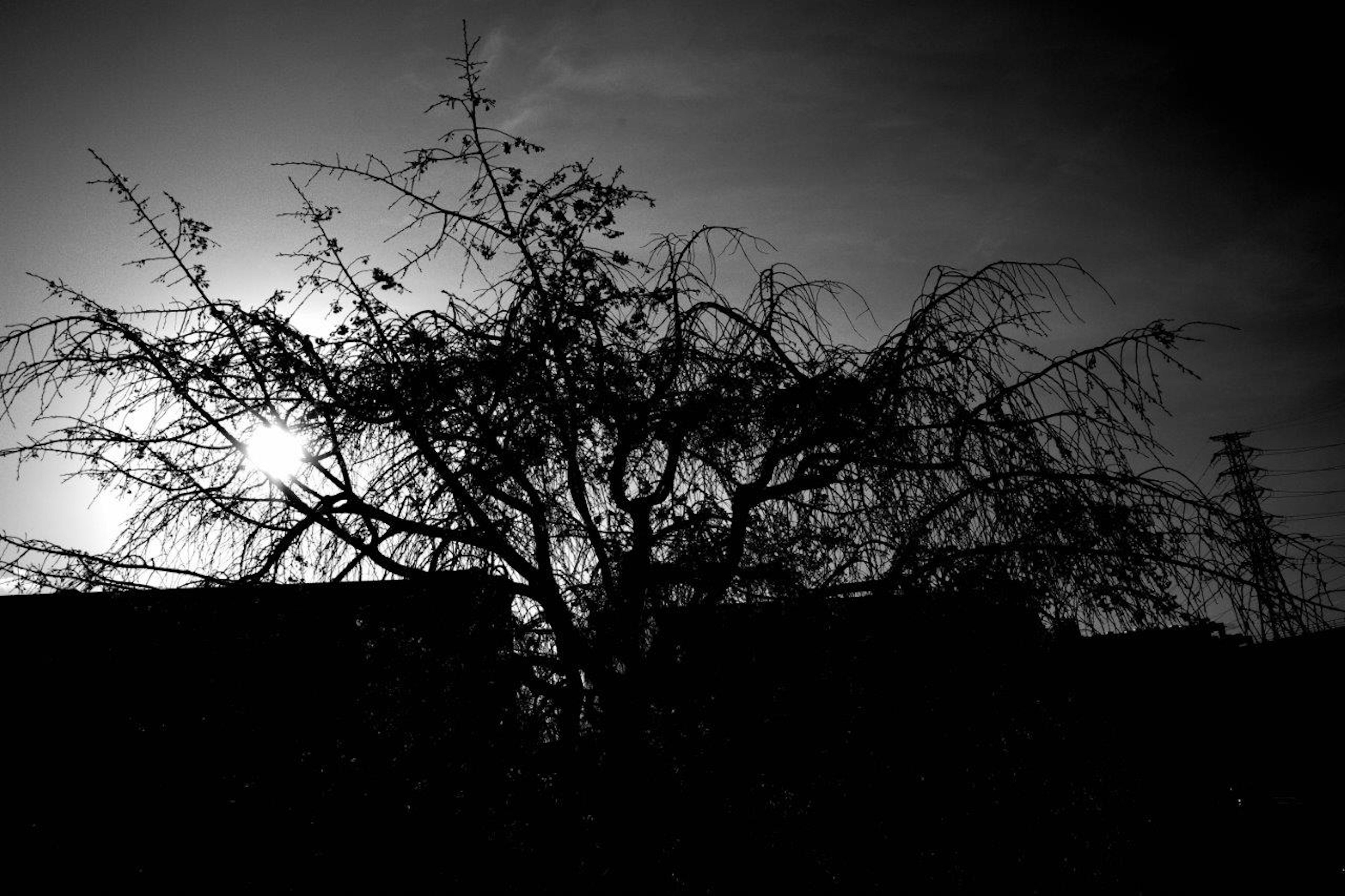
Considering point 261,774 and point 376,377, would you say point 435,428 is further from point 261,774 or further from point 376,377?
point 261,774

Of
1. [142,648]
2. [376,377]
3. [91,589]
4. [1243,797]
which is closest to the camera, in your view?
[142,648]

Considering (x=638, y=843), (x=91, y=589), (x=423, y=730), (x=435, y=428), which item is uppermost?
(x=435, y=428)

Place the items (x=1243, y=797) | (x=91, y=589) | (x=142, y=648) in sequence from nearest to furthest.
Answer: (x=142, y=648)
(x=91, y=589)
(x=1243, y=797)

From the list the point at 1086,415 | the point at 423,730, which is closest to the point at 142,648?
the point at 423,730

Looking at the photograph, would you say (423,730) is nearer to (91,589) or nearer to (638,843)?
(638,843)

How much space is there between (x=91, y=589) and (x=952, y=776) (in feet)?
12.8

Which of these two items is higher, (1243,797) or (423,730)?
(423,730)

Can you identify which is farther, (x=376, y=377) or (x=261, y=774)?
(x=376, y=377)

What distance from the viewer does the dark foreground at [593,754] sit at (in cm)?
260

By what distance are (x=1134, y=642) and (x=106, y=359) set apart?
4755 mm

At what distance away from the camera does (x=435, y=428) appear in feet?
10.2

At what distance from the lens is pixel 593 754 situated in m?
2.95

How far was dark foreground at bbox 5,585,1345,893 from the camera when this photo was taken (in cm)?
260

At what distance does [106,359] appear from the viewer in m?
3.12
